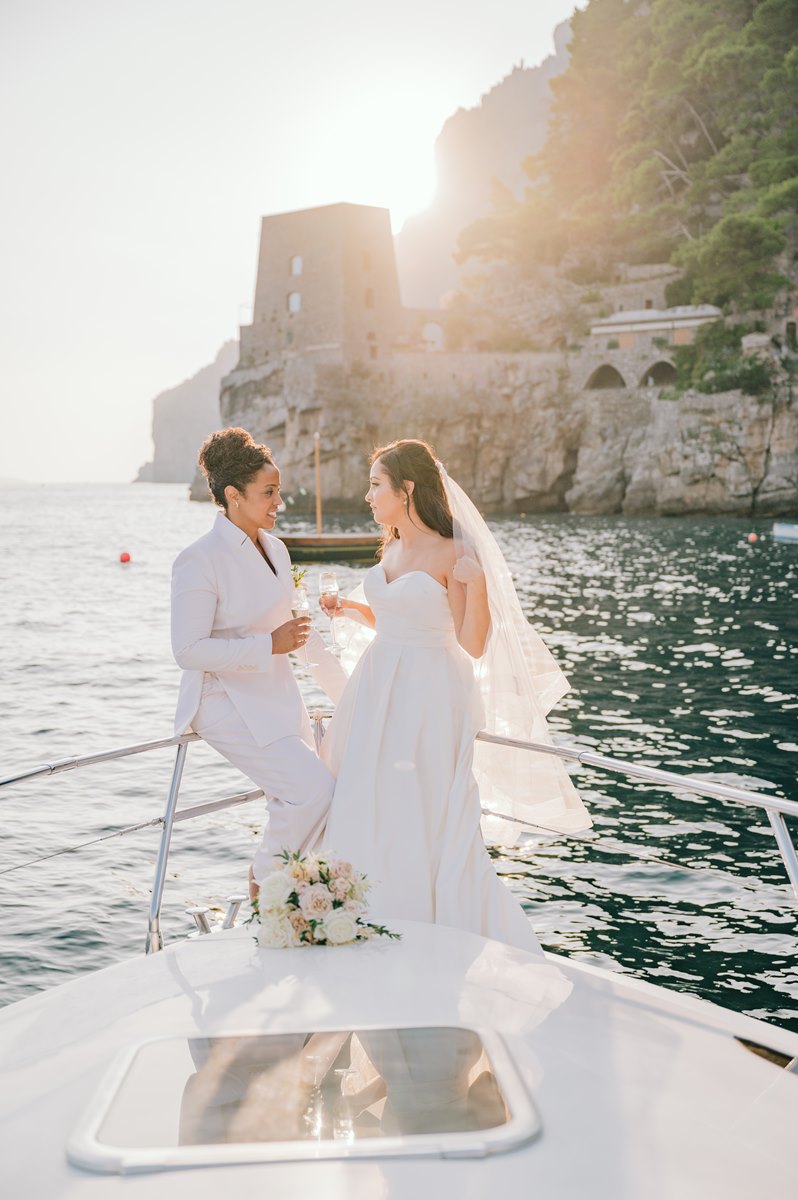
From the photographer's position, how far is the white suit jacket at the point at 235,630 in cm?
388

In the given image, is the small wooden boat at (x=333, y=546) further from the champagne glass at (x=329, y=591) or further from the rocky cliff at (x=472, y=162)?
the rocky cliff at (x=472, y=162)

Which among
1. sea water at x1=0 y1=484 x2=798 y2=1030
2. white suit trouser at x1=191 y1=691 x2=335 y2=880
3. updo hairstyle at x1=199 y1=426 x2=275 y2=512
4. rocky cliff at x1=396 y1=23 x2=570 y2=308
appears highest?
rocky cliff at x1=396 y1=23 x2=570 y2=308

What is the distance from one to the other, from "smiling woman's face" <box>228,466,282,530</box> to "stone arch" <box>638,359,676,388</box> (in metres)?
54.4

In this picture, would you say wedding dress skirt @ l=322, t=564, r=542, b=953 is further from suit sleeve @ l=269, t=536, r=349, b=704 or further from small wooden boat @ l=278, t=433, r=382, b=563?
small wooden boat @ l=278, t=433, r=382, b=563

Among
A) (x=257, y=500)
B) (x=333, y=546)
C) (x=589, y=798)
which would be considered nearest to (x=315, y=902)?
(x=257, y=500)

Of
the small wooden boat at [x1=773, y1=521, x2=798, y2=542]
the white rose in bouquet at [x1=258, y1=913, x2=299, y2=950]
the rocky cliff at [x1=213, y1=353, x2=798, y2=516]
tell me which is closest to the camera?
the white rose in bouquet at [x1=258, y1=913, x2=299, y2=950]

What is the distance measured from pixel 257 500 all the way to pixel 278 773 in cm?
106

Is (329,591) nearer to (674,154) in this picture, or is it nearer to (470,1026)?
(470,1026)

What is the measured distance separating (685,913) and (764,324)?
161 feet

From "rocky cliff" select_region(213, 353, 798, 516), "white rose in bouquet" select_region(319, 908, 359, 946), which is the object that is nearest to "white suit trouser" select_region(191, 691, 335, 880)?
"white rose in bouquet" select_region(319, 908, 359, 946)

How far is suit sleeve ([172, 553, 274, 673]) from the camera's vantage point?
385cm

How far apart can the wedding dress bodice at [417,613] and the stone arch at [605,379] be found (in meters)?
56.1

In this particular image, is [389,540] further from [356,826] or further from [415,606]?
[356,826]

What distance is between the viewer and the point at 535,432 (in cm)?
5906
